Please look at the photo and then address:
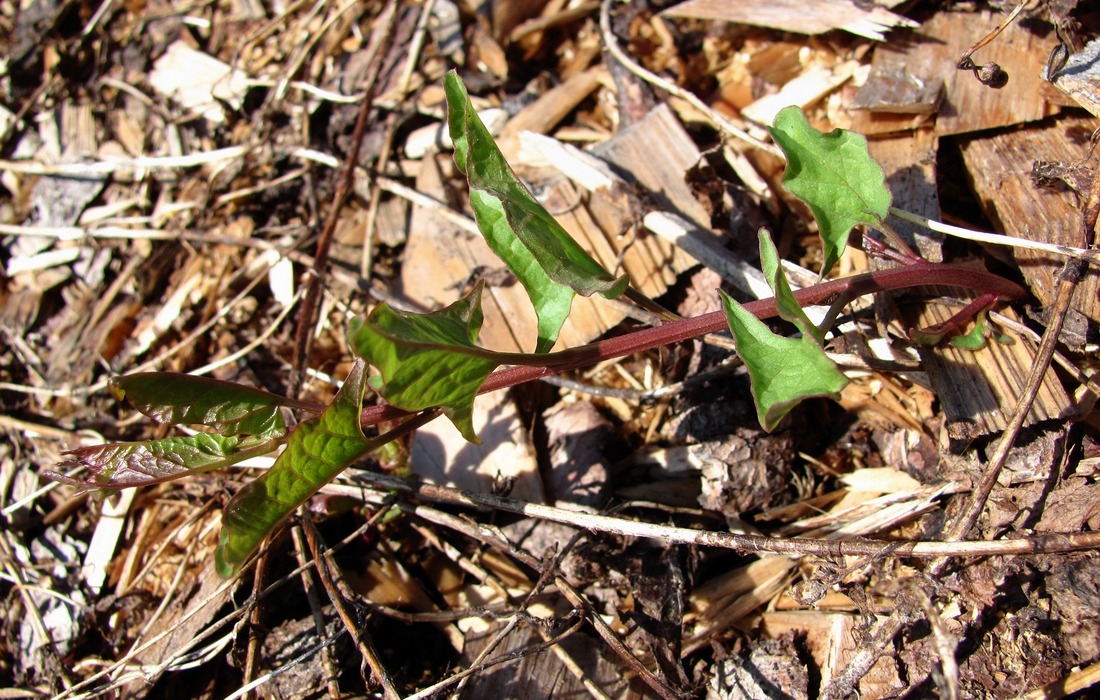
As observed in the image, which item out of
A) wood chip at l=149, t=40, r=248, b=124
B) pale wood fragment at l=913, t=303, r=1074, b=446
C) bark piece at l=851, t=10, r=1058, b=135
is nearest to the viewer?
pale wood fragment at l=913, t=303, r=1074, b=446

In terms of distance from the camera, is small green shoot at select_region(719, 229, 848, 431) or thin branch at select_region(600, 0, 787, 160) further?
thin branch at select_region(600, 0, 787, 160)

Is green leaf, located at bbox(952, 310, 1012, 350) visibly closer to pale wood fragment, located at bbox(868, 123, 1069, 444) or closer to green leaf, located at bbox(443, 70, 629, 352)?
pale wood fragment, located at bbox(868, 123, 1069, 444)

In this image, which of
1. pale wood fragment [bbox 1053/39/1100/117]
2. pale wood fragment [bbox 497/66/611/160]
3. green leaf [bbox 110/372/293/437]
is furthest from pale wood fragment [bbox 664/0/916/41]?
green leaf [bbox 110/372/293/437]

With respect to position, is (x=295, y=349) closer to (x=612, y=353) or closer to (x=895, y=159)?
(x=612, y=353)

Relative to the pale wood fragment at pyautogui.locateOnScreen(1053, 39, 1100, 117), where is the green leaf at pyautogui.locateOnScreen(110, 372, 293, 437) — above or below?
below

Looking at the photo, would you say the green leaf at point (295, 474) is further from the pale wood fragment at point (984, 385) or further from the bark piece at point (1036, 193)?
the bark piece at point (1036, 193)
